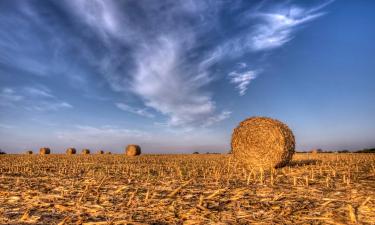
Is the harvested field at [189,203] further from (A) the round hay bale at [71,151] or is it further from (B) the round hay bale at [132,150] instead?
(A) the round hay bale at [71,151]

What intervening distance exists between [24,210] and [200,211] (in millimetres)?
3425

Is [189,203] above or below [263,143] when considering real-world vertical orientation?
below

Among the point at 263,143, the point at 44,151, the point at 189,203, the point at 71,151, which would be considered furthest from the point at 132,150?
the point at 189,203

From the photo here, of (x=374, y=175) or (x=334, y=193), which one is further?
(x=374, y=175)

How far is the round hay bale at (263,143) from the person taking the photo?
16.7 metres

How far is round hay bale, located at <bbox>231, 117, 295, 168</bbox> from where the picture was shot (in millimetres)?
16734

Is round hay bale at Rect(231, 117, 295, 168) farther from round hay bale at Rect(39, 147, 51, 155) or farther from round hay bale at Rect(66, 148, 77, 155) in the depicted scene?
round hay bale at Rect(66, 148, 77, 155)

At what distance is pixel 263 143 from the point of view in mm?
17062

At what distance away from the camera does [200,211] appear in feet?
21.5

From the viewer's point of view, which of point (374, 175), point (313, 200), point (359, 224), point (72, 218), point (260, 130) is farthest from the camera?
point (260, 130)

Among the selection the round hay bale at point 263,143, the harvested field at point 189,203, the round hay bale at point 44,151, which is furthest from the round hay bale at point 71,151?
the harvested field at point 189,203

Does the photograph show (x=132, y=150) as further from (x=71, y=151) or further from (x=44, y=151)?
(x=44, y=151)

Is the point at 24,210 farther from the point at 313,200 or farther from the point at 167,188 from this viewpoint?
the point at 313,200

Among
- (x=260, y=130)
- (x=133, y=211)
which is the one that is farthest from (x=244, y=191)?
(x=260, y=130)
